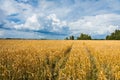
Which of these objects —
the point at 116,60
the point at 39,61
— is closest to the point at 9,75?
the point at 39,61

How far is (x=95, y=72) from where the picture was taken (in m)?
11.9

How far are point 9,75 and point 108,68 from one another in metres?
5.58

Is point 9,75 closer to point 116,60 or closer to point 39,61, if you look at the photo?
point 39,61

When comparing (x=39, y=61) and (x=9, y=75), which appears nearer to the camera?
(x=9, y=75)

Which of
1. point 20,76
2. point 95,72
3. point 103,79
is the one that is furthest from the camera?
point 95,72

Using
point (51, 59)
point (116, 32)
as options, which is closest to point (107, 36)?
point (116, 32)

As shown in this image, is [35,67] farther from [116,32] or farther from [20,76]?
[116,32]

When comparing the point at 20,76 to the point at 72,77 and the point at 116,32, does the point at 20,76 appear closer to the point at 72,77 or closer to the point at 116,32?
the point at 72,77

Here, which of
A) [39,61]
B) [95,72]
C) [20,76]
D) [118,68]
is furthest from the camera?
[39,61]

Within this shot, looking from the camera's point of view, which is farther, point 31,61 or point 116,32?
point 116,32

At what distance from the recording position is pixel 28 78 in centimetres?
1006

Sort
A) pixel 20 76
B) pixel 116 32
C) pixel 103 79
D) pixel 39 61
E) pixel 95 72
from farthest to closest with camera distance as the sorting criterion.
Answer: pixel 116 32 < pixel 39 61 < pixel 95 72 < pixel 20 76 < pixel 103 79

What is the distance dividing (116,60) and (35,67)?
5269mm

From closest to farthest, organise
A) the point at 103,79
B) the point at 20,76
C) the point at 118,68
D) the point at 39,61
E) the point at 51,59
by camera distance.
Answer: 1. the point at 103,79
2. the point at 20,76
3. the point at 118,68
4. the point at 39,61
5. the point at 51,59
